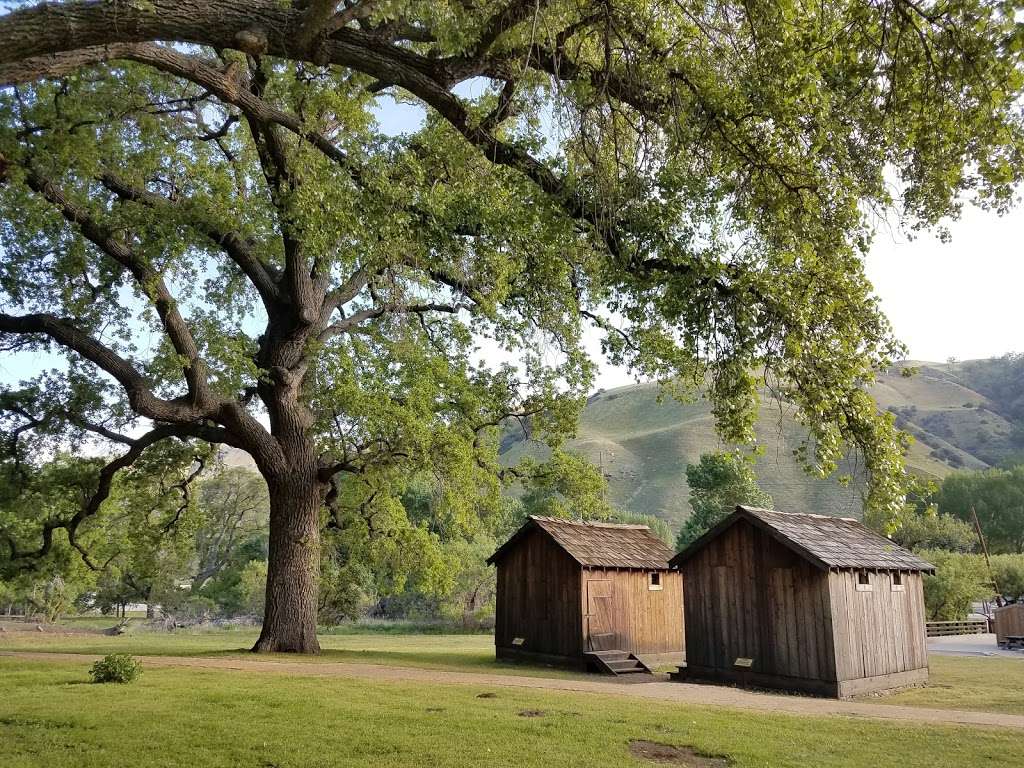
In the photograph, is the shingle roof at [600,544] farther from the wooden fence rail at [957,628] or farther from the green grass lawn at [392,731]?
the wooden fence rail at [957,628]

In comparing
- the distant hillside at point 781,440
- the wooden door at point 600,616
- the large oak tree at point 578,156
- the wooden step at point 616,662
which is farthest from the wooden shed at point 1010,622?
the distant hillside at point 781,440

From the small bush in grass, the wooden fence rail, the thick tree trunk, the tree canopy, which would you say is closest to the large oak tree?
the thick tree trunk

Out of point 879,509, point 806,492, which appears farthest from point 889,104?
point 806,492

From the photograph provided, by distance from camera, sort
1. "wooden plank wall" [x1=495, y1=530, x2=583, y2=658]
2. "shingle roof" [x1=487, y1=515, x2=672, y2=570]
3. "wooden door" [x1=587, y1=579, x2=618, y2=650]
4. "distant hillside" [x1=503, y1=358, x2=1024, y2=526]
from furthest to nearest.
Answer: "distant hillside" [x1=503, y1=358, x2=1024, y2=526], "shingle roof" [x1=487, y1=515, x2=672, y2=570], "wooden plank wall" [x1=495, y1=530, x2=583, y2=658], "wooden door" [x1=587, y1=579, x2=618, y2=650]

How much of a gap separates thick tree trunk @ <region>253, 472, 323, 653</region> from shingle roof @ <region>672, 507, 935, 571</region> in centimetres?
1008

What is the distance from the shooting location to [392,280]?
1324 cm

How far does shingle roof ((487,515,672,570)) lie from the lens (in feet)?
76.5

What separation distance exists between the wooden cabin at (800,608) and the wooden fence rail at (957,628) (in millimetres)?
23547

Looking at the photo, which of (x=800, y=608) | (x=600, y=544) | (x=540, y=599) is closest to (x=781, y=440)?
(x=600, y=544)

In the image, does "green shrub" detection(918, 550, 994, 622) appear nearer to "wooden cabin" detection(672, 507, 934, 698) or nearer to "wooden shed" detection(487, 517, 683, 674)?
"wooden shed" detection(487, 517, 683, 674)

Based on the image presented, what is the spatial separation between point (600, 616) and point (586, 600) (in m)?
0.73

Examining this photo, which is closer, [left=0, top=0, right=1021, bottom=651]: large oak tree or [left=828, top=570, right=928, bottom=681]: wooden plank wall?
[left=0, top=0, right=1021, bottom=651]: large oak tree

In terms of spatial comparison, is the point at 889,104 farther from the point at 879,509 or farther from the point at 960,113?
the point at 879,509

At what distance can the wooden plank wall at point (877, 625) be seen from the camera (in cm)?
1738
